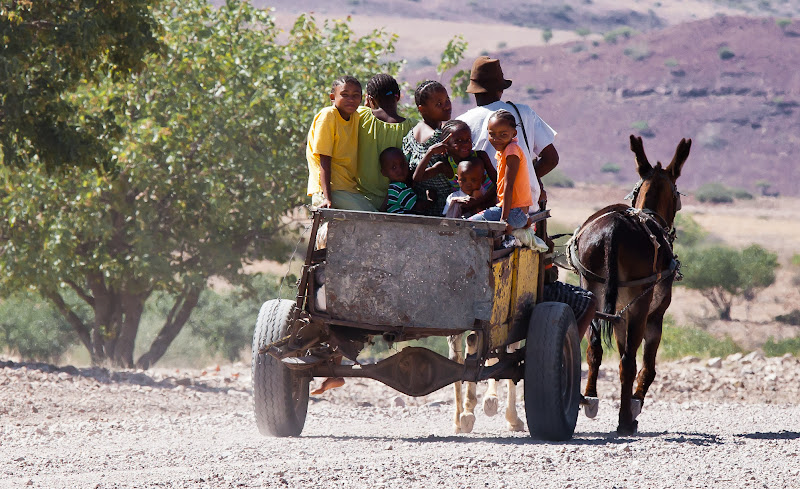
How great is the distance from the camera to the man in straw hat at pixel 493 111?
7.78 metres

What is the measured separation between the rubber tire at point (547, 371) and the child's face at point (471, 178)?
89 centimetres

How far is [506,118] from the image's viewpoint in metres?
7.18

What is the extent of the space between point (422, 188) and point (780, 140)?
75.0 metres

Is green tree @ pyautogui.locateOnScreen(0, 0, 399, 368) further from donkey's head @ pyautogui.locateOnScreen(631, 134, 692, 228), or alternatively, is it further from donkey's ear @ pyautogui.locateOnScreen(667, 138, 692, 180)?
donkey's ear @ pyautogui.locateOnScreen(667, 138, 692, 180)

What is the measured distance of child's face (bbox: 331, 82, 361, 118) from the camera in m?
7.42

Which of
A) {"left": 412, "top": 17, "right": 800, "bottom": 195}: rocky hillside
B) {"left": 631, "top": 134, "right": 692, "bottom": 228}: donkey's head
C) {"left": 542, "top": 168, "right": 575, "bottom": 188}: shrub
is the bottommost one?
{"left": 631, "top": 134, "right": 692, "bottom": 228}: donkey's head

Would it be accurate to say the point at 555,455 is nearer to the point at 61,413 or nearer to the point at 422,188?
the point at 422,188

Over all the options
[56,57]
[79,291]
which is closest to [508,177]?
[56,57]

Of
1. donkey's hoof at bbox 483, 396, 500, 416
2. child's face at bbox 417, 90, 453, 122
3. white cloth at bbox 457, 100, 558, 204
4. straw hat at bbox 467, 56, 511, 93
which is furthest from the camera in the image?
donkey's hoof at bbox 483, 396, 500, 416

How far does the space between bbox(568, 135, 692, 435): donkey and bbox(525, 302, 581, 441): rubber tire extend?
1528mm

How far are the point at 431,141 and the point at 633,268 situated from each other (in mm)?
2543

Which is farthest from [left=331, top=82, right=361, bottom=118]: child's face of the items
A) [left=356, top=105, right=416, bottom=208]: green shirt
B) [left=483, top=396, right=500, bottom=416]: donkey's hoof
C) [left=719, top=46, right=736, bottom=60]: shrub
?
[left=719, top=46, right=736, bottom=60]: shrub

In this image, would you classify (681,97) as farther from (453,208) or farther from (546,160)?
(453,208)

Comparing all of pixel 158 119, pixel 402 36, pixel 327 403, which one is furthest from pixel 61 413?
pixel 402 36
